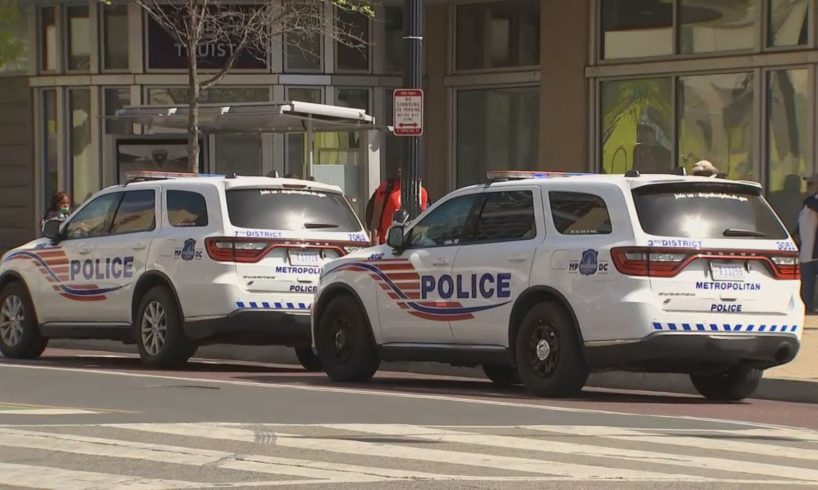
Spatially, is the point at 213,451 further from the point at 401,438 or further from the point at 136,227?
the point at 136,227

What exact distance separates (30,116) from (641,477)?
74.6 feet

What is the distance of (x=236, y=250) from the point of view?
52.5ft

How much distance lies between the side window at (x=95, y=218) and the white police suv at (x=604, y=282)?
3.70 meters

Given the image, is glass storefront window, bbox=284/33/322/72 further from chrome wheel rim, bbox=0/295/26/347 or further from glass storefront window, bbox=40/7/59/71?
chrome wheel rim, bbox=0/295/26/347

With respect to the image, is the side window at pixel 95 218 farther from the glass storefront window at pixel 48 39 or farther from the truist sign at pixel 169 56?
the glass storefront window at pixel 48 39

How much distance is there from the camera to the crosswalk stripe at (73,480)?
8.60m

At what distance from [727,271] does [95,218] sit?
684cm

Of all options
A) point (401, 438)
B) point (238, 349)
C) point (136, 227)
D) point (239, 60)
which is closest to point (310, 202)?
point (136, 227)

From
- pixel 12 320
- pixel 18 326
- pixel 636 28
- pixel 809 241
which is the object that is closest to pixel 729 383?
pixel 18 326

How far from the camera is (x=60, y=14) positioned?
29547 millimetres

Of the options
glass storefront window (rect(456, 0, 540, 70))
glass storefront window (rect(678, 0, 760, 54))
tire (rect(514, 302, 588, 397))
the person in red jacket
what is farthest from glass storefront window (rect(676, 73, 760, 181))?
tire (rect(514, 302, 588, 397))

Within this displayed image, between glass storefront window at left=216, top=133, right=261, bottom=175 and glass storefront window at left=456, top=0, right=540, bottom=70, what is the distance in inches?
138

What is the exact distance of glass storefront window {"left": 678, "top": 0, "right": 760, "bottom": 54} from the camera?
24688 mm

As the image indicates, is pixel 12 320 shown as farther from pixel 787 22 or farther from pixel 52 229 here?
pixel 787 22
